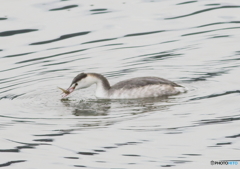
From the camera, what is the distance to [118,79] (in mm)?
17562

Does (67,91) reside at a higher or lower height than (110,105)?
higher

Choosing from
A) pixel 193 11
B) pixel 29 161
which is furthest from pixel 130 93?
pixel 193 11

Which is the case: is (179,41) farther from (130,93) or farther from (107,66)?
(130,93)

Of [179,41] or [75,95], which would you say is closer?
[75,95]

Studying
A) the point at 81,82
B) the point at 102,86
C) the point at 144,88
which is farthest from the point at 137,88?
the point at 81,82

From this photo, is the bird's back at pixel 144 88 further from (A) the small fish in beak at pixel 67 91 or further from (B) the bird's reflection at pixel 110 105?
(A) the small fish in beak at pixel 67 91

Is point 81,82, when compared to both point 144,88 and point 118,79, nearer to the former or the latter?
point 118,79

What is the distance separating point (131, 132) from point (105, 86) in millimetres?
3365

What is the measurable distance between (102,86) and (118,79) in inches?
43.5

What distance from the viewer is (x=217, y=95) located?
15484mm

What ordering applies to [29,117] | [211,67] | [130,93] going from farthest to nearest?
[211,67] < [130,93] < [29,117]

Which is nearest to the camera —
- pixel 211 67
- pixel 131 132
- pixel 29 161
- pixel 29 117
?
pixel 29 161

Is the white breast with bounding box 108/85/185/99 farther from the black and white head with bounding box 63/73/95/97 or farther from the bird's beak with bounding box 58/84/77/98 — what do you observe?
the bird's beak with bounding box 58/84/77/98

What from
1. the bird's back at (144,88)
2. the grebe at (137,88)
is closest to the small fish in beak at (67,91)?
the grebe at (137,88)
